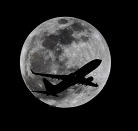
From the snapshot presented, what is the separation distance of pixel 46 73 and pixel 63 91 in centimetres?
151

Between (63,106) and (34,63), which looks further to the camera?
(63,106)

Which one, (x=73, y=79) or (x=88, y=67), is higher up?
(x=88, y=67)

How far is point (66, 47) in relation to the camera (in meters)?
22.9

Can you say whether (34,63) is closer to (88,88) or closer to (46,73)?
(46,73)

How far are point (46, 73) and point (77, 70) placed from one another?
168 centimetres

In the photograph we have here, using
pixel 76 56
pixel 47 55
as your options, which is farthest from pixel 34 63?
pixel 76 56

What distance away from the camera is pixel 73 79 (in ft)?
77.1

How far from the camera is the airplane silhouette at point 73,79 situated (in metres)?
23.1

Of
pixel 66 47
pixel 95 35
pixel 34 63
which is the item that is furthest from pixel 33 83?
pixel 95 35

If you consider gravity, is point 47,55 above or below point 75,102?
above

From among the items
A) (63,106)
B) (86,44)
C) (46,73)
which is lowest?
(63,106)

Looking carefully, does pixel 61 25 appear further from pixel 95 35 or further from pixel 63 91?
pixel 63 91

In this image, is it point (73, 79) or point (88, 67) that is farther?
point (73, 79)

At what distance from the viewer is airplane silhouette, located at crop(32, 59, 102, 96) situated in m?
23.1
